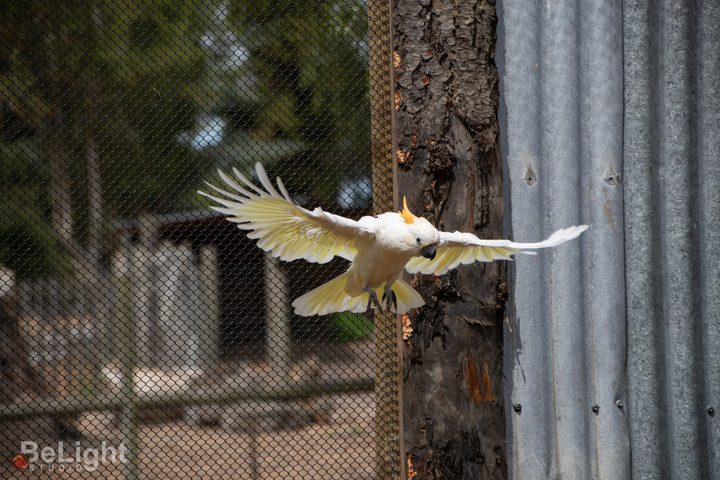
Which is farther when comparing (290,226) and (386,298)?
(386,298)

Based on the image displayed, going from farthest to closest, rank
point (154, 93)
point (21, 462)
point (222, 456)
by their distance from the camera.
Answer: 1. point (222, 456)
2. point (21, 462)
3. point (154, 93)

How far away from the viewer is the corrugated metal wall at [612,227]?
5.93 feet

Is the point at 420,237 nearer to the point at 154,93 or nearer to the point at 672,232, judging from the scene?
the point at 672,232

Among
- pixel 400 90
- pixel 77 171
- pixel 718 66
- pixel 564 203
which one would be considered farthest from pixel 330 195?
pixel 718 66

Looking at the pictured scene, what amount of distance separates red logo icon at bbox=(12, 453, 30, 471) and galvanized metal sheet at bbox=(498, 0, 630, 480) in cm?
199

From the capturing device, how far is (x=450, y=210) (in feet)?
5.10

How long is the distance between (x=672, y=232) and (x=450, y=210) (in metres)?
0.89

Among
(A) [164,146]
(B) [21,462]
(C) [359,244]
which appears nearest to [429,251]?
(C) [359,244]

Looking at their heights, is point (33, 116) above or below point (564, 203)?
above

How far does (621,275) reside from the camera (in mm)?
1828

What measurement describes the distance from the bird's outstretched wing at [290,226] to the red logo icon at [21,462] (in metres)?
1.67

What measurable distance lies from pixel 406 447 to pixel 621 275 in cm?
98

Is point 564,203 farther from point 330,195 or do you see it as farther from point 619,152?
point 330,195

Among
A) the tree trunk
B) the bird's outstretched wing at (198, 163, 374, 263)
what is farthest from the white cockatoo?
the tree trunk
